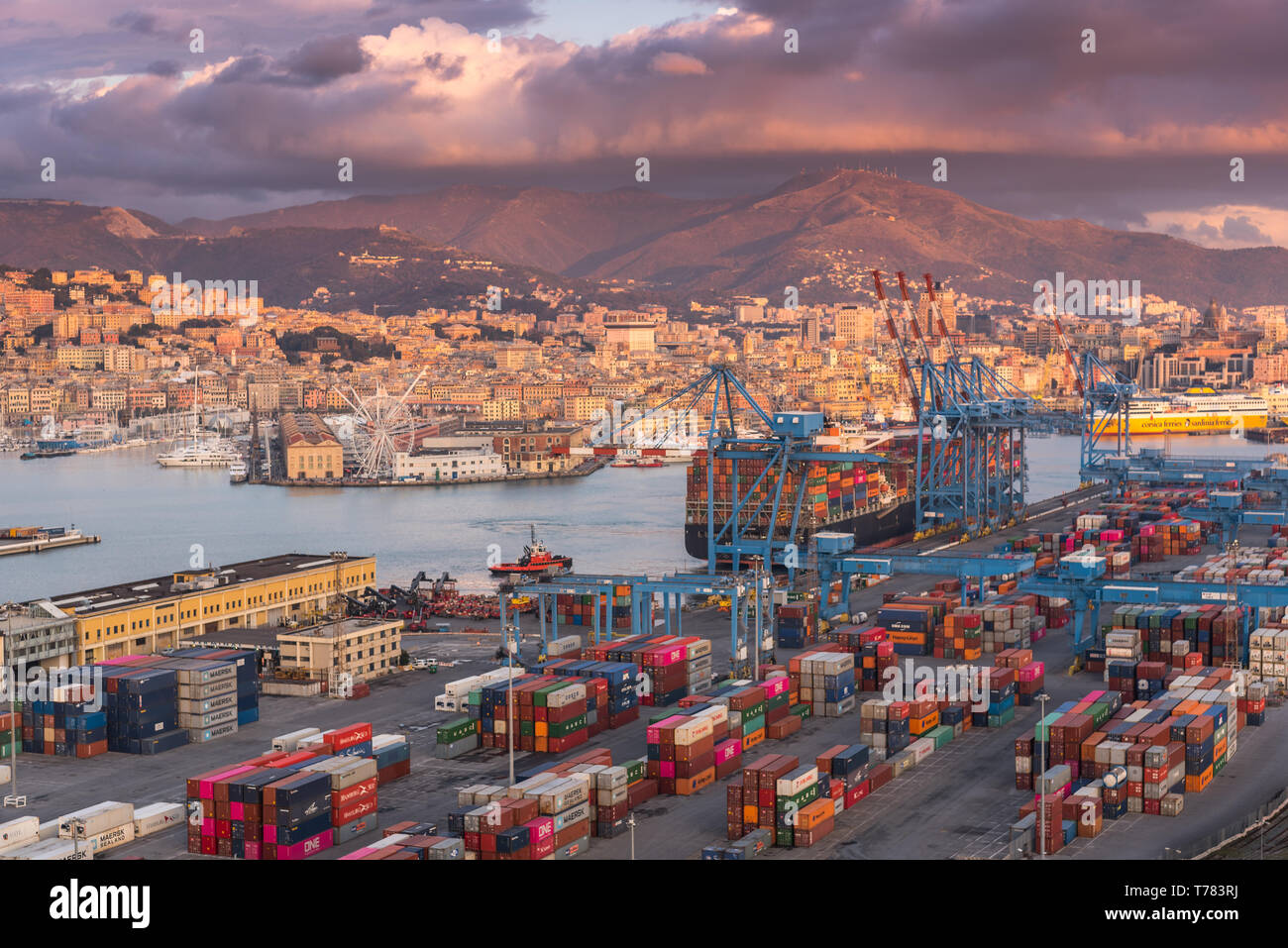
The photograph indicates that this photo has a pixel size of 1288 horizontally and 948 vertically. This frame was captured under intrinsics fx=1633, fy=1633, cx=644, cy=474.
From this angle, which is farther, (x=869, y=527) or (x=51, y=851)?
(x=869, y=527)

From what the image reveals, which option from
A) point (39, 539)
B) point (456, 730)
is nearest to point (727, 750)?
point (456, 730)


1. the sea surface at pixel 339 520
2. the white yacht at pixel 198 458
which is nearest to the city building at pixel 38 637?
the sea surface at pixel 339 520

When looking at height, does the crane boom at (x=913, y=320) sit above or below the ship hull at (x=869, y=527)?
above

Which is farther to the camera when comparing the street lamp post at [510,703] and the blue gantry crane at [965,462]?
the blue gantry crane at [965,462]

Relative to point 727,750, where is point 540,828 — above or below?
above

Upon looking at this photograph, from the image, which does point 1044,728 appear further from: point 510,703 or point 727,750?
point 510,703

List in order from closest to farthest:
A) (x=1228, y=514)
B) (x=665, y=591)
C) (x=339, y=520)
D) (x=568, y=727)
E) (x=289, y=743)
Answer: (x=289, y=743) → (x=568, y=727) → (x=665, y=591) → (x=1228, y=514) → (x=339, y=520)

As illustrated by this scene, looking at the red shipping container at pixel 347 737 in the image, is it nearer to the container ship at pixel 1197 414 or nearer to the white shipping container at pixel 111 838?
the white shipping container at pixel 111 838
